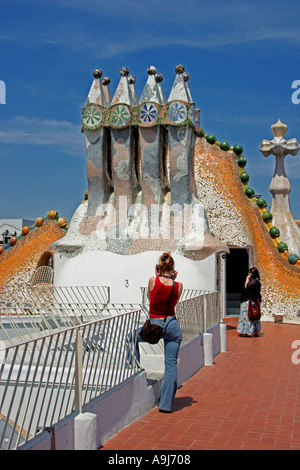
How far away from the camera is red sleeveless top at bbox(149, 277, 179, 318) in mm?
5574

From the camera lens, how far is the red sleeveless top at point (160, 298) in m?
5.57

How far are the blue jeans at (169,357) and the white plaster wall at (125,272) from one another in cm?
632

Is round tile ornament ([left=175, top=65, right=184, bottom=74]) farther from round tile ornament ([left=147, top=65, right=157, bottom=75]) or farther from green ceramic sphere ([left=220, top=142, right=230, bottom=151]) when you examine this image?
green ceramic sphere ([left=220, top=142, right=230, bottom=151])

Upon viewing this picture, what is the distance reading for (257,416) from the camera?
19.2ft

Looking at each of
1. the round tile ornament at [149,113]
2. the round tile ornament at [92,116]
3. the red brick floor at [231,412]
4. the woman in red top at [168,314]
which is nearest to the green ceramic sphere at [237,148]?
the round tile ornament at [149,113]

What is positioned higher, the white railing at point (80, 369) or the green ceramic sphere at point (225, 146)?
the green ceramic sphere at point (225, 146)

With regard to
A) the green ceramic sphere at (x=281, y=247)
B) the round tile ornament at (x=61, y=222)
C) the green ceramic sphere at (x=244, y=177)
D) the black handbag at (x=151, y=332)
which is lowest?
the black handbag at (x=151, y=332)

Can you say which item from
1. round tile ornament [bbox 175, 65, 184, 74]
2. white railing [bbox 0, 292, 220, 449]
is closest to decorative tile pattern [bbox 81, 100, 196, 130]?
round tile ornament [bbox 175, 65, 184, 74]

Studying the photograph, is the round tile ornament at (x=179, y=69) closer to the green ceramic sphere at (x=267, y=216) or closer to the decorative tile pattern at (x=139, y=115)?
the decorative tile pattern at (x=139, y=115)

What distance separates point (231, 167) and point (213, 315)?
6851 mm

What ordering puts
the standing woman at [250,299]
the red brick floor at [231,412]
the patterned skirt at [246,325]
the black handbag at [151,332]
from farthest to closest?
1. the patterned skirt at [246,325]
2. the standing woman at [250,299]
3. the black handbag at [151,332]
4. the red brick floor at [231,412]

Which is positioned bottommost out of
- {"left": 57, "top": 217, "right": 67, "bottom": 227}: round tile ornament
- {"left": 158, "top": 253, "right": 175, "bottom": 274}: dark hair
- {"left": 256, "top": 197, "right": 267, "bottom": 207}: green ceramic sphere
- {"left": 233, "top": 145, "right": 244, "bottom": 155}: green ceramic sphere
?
{"left": 158, "top": 253, "right": 175, "bottom": 274}: dark hair

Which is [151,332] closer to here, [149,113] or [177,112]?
[177,112]

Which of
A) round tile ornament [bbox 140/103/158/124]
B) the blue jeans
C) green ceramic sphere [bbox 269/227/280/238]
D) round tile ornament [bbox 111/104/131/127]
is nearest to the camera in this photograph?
the blue jeans
